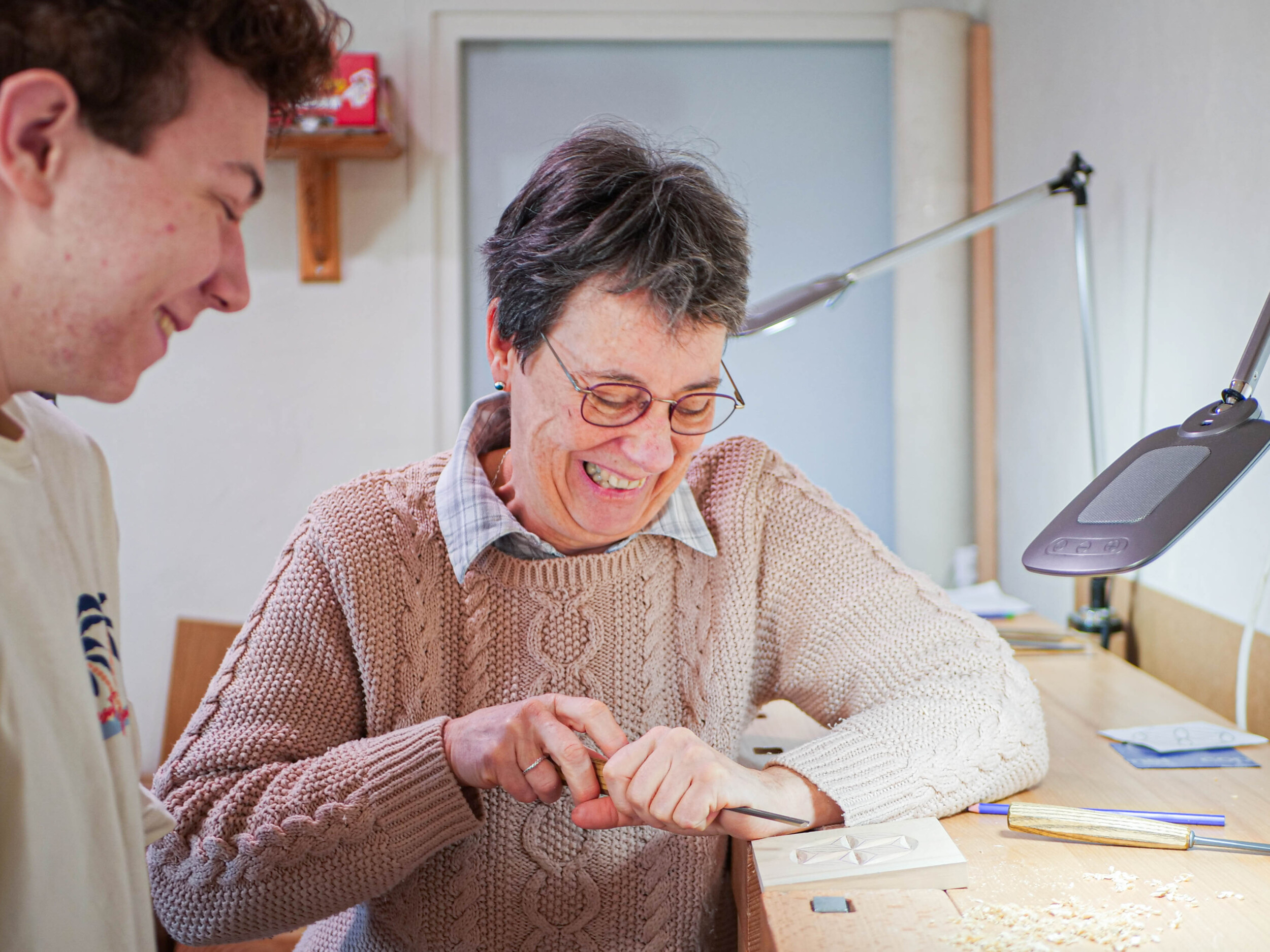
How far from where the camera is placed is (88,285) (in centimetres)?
62

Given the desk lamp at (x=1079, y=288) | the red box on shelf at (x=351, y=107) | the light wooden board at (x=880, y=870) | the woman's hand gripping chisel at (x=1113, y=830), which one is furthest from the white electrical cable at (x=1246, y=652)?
Result: the red box on shelf at (x=351, y=107)

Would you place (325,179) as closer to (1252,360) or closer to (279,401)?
(279,401)

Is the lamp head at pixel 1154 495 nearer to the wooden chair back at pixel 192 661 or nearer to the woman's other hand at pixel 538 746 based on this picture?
the woman's other hand at pixel 538 746

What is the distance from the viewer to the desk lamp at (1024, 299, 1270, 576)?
85 centimetres

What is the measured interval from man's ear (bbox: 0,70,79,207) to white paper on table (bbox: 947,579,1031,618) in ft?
5.55

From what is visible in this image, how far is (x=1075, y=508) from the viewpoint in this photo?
3.15 ft

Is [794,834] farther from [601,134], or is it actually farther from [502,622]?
[601,134]

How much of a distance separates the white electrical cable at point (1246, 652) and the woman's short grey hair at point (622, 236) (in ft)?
2.61

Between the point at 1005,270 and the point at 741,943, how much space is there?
1928 millimetres

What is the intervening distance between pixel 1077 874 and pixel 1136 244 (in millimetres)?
1251

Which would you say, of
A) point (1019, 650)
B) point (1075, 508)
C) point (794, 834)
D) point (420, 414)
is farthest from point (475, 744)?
point (420, 414)

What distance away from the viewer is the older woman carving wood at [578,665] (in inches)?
38.7

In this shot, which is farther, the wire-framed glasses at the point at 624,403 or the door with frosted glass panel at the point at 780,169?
the door with frosted glass panel at the point at 780,169

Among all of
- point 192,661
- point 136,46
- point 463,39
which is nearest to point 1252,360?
point 136,46
